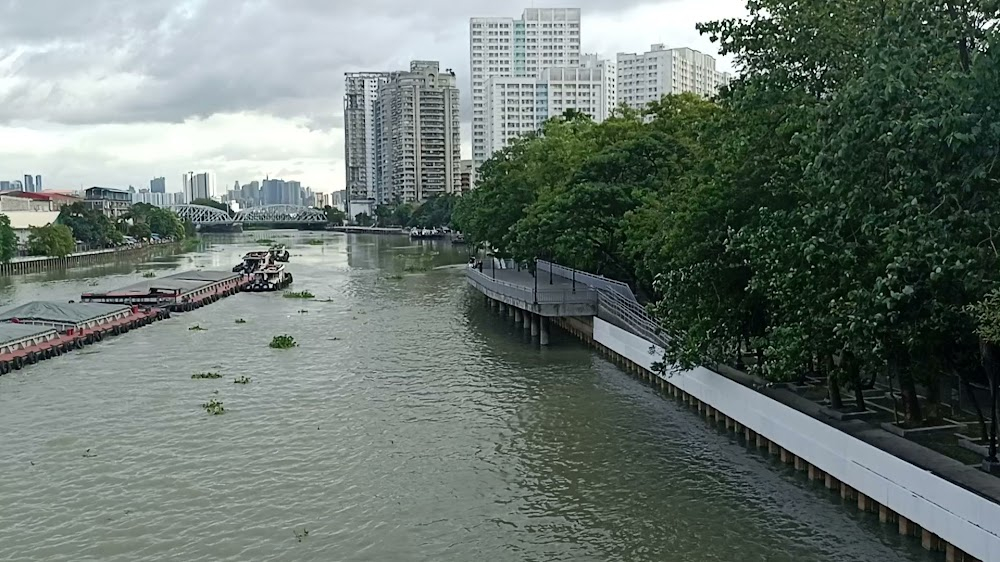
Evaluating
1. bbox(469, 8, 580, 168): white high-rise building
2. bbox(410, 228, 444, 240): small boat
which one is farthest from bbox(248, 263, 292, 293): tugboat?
bbox(469, 8, 580, 168): white high-rise building

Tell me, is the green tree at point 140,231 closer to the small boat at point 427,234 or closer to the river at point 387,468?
the small boat at point 427,234

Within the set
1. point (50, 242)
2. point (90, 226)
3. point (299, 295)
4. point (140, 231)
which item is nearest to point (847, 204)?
point (299, 295)

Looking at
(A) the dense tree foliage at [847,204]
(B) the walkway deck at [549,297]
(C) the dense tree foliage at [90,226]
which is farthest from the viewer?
(C) the dense tree foliage at [90,226]

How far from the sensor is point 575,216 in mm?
34844

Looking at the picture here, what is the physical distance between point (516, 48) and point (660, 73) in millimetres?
34648

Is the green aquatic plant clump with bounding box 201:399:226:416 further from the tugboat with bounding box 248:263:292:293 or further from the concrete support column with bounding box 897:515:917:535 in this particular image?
the tugboat with bounding box 248:263:292:293

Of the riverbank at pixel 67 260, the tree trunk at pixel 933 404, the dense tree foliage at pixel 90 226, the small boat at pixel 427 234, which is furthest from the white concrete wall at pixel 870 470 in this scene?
the small boat at pixel 427 234

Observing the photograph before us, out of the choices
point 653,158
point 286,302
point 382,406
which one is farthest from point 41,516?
point 286,302

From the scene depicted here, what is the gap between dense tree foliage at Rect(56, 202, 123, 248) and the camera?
334 ft

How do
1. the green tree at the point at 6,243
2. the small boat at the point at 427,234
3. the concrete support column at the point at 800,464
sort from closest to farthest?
the concrete support column at the point at 800,464 < the green tree at the point at 6,243 < the small boat at the point at 427,234

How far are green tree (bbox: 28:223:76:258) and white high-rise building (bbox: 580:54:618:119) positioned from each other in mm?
97279

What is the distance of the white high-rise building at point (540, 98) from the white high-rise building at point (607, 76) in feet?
2.93

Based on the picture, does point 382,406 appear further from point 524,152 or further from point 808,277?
point 524,152

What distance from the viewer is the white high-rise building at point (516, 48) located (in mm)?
176875
